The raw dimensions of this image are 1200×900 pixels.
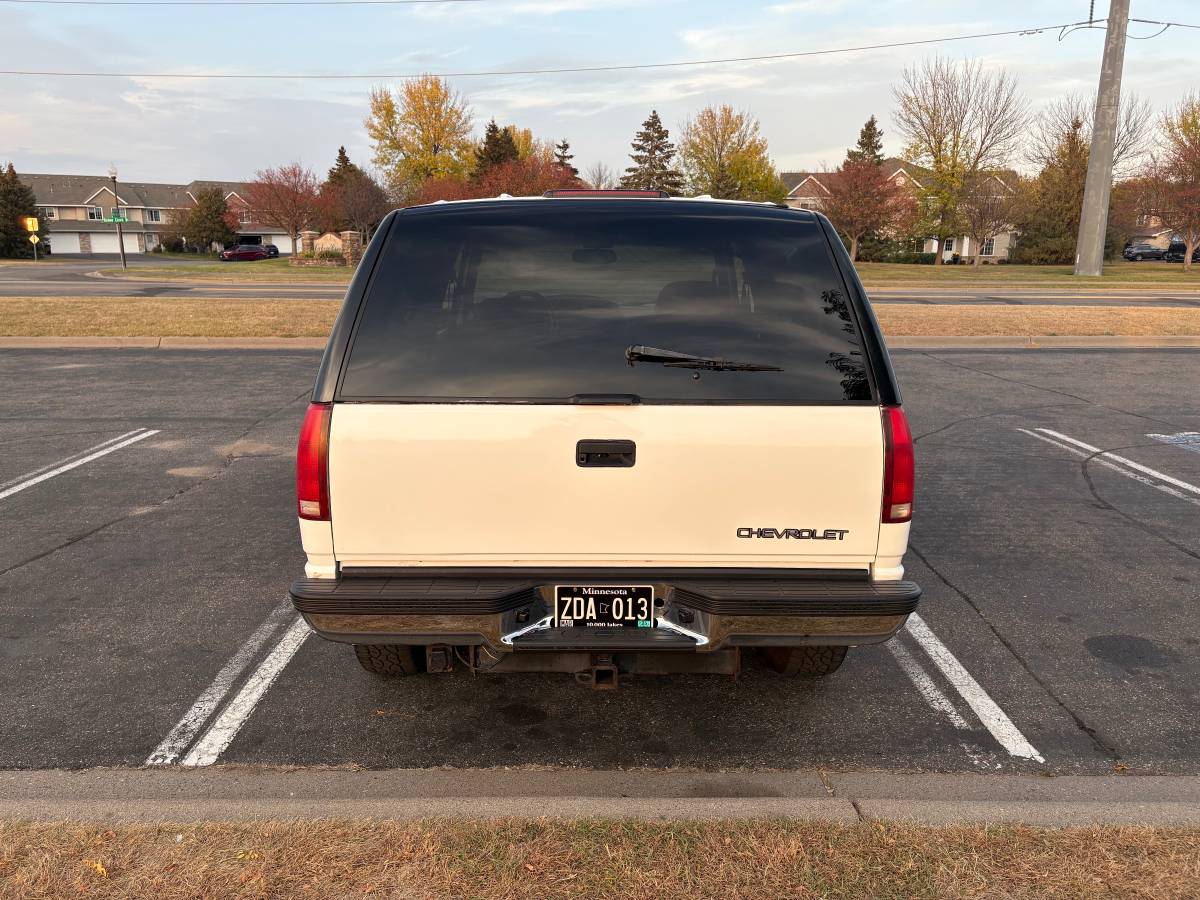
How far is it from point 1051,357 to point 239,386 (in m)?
11.9

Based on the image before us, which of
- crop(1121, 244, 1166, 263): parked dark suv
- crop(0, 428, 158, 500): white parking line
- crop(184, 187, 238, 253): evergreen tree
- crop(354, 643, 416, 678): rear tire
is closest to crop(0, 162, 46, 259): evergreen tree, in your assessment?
crop(184, 187, 238, 253): evergreen tree

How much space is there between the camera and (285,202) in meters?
55.8

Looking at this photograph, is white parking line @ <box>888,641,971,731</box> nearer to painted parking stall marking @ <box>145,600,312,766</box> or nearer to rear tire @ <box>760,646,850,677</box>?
rear tire @ <box>760,646,850,677</box>

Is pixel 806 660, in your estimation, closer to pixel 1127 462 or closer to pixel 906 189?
pixel 1127 462

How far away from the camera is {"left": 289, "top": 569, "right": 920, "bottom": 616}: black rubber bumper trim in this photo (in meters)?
2.89

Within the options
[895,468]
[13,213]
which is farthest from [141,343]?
[13,213]

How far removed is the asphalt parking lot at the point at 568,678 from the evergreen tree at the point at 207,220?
3035 inches

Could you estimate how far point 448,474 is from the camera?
114 inches

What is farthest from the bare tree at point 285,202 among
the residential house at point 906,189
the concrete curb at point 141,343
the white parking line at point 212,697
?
the white parking line at point 212,697

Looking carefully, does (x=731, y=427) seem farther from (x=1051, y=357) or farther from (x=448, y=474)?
(x=1051, y=357)

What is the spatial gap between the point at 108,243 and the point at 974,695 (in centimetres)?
10494

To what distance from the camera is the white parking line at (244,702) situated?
3326mm

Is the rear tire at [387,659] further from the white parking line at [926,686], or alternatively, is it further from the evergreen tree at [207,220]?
the evergreen tree at [207,220]

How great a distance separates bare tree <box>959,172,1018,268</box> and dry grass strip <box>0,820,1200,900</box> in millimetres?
50627
